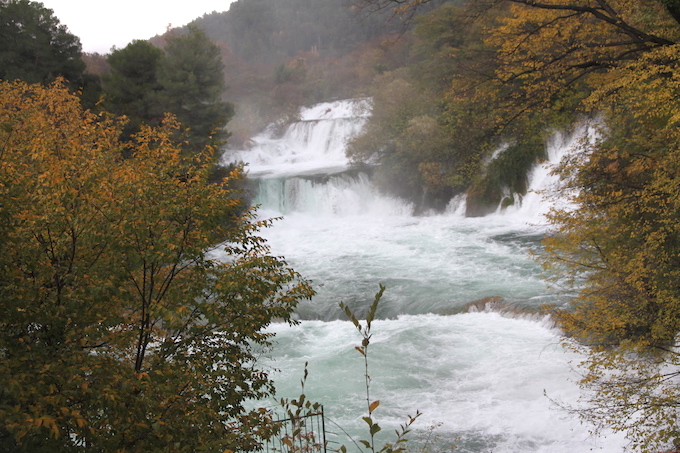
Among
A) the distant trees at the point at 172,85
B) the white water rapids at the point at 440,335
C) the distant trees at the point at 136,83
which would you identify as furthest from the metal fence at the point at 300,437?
the distant trees at the point at 136,83

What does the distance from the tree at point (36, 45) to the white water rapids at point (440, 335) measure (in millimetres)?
12291

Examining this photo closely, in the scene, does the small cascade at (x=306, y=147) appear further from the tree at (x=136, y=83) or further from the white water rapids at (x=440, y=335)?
the white water rapids at (x=440, y=335)

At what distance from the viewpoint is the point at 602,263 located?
930 centimetres

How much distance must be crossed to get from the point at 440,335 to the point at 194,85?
765 inches

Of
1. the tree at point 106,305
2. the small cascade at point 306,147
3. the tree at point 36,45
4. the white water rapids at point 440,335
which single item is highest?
the tree at point 36,45

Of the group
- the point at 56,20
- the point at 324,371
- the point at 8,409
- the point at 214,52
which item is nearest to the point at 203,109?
the point at 214,52

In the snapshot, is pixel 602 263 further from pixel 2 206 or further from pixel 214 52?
pixel 214 52

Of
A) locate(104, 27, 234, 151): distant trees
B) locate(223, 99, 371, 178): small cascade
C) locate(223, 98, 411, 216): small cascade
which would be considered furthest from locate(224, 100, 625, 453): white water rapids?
locate(223, 99, 371, 178): small cascade

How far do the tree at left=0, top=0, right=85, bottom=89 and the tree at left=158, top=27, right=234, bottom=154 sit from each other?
417 centimetres

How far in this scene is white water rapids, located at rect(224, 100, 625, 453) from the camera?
885cm

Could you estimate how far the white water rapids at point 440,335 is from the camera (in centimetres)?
885

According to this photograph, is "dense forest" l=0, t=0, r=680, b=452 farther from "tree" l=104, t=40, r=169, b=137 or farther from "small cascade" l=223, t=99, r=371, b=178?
"small cascade" l=223, t=99, r=371, b=178

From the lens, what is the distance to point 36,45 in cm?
2338

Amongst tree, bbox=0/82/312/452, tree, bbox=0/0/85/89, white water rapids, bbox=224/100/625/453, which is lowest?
white water rapids, bbox=224/100/625/453
